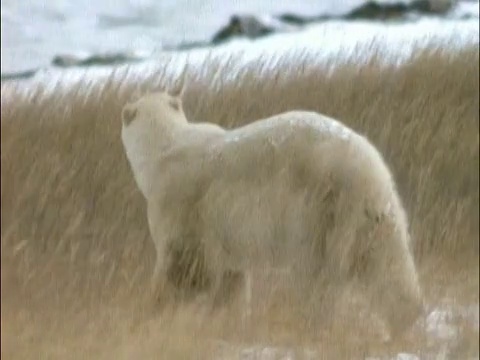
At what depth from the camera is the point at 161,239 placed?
41.7 inches

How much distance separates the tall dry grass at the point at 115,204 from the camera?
104 centimetres

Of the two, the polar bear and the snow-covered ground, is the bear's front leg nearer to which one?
the polar bear

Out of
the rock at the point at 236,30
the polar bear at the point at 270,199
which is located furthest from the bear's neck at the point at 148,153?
the rock at the point at 236,30

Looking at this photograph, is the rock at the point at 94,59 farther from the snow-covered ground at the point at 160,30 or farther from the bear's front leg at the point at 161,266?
the bear's front leg at the point at 161,266

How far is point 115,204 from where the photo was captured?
1.07m

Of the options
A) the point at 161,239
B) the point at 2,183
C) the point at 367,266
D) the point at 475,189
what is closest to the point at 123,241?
the point at 161,239

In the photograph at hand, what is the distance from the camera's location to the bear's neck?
1.07 metres

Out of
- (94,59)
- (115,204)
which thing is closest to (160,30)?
(94,59)

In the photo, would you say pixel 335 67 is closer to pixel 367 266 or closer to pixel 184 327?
pixel 367 266

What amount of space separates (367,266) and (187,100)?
0.27 metres

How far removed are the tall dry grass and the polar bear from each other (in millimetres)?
22

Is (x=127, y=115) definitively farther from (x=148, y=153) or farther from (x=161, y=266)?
(x=161, y=266)

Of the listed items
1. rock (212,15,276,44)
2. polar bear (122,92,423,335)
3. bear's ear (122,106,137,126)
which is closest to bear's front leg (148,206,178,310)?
polar bear (122,92,423,335)

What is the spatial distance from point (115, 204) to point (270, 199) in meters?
0.17
